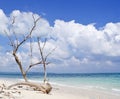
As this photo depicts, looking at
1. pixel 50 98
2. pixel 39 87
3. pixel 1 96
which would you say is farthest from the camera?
pixel 39 87

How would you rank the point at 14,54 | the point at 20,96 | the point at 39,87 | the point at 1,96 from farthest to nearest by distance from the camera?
the point at 14,54 → the point at 39,87 → the point at 20,96 → the point at 1,96

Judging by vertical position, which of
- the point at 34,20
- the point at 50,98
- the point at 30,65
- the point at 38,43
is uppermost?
the point at 34,20

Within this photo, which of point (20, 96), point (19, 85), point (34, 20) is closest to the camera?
point (20, 96)

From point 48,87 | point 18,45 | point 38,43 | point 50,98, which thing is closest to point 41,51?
point 38,43

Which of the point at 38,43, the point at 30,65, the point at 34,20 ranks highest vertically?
the point at 34,20

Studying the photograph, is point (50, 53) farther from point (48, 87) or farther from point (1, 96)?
point (1, 96)

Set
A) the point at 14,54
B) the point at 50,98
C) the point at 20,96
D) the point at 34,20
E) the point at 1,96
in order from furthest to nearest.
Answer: the point at 34,20, the point at 14,54, the point at 50,98, the point at 20,96, the point at 1,96

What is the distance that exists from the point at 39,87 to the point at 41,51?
A: 4.89 metres

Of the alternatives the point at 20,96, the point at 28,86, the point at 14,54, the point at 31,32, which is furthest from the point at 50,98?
the point at 31,32

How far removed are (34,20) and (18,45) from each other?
1764mm

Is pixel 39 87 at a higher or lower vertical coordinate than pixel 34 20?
lower

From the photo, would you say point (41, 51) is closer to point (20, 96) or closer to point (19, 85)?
point (19, 85)

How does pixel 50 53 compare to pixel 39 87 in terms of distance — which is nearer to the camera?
pixel 39 87

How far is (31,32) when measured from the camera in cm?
1655
